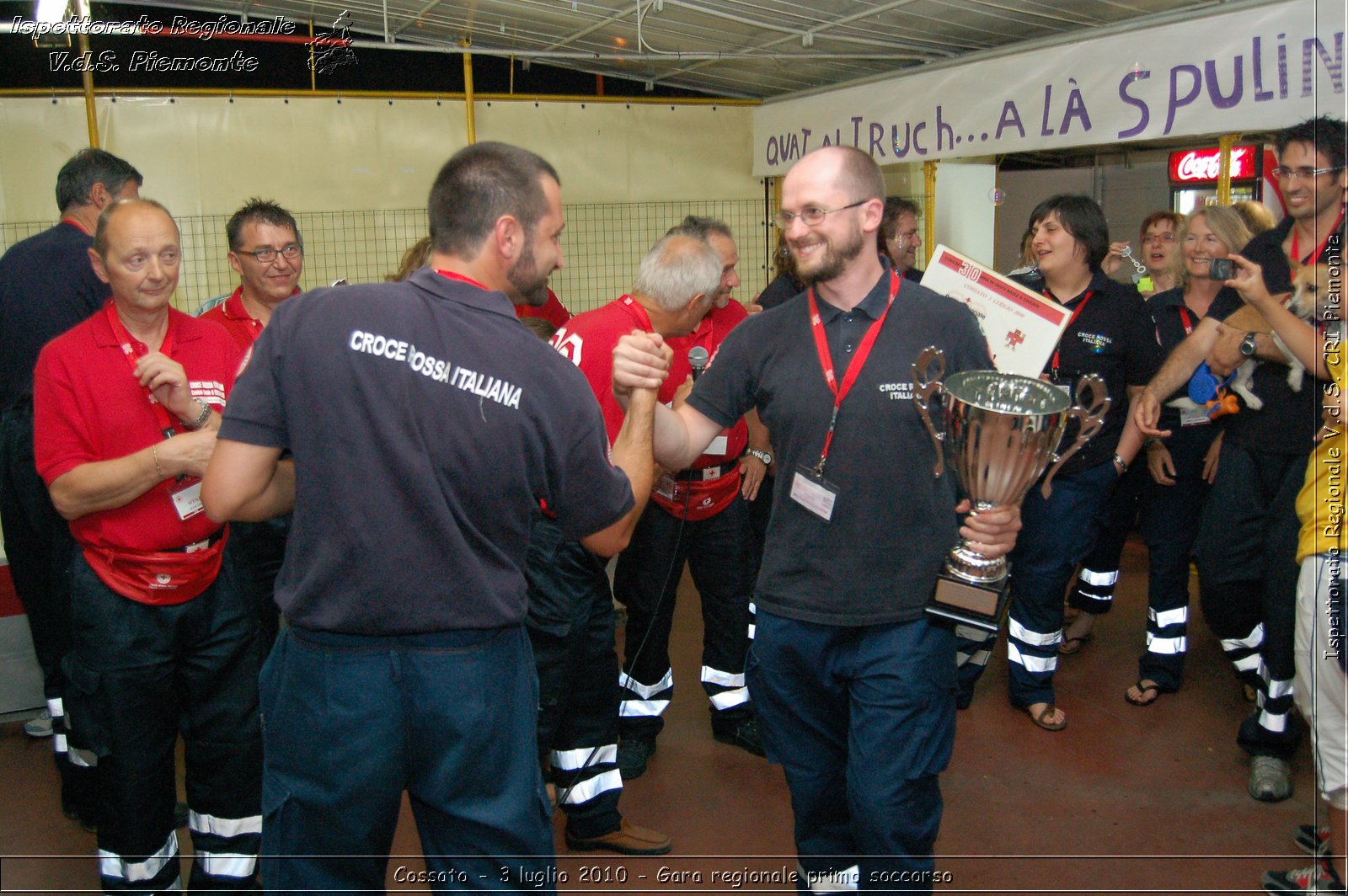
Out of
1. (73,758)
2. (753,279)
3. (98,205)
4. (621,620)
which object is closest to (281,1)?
(753,279)

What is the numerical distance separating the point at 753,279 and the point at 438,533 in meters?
7.42

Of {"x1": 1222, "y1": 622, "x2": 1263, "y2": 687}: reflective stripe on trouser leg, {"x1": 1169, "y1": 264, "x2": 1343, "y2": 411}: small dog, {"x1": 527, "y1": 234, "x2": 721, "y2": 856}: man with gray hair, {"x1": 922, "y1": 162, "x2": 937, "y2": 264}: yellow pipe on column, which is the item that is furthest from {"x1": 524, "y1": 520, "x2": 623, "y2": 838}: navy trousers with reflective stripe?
{"x1": 922, "y1": 162, "x2": 937, "y2": 264}: yellow pipe on column

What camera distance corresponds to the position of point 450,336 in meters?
1.80

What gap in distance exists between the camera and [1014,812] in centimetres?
346

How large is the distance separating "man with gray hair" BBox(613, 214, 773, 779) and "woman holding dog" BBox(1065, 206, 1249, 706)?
1742 mm

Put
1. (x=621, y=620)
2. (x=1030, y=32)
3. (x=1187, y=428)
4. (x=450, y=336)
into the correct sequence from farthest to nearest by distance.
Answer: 1. (x=1030, y=32)
2. (x=621, y=620)
3. (x=1187, y=428)
4. (x=450, y=336)

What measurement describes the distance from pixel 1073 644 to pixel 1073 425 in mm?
1578

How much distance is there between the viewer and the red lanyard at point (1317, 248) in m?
2.89

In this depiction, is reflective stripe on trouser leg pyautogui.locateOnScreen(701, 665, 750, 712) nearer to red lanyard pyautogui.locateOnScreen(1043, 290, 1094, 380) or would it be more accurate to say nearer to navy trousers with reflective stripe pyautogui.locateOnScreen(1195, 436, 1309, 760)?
red lanyard pyautogui.locateOnScreen(1043, 290, 1094, 380)

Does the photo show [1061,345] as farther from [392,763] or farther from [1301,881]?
[392,763]

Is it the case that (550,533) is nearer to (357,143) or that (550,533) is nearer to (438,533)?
(438,533)

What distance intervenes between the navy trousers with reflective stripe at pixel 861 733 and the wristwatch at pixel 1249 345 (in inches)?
70.0

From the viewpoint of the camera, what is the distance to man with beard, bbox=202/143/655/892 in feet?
5.84

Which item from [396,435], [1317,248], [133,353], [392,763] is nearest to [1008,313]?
[1317,248]
